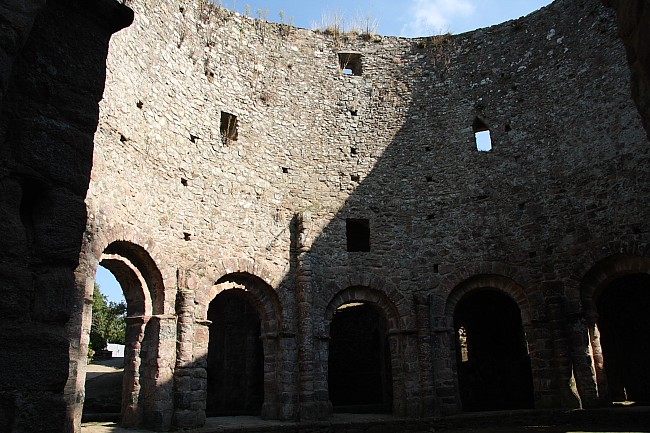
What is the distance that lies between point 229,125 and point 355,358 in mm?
9029

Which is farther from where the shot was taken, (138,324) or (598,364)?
(598,364)

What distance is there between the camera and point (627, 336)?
16031 mm

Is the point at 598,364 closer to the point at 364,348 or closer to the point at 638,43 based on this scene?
the point at 364,348

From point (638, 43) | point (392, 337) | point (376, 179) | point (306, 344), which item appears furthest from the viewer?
point (376, 179)

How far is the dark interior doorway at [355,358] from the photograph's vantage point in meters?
17.9

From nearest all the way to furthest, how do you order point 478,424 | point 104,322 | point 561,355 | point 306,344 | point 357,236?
1. point 478,424
2. point 561,355
3. point 306,344
4. point 357,236
5. point 104,322

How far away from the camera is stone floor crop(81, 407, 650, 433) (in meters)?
10.8

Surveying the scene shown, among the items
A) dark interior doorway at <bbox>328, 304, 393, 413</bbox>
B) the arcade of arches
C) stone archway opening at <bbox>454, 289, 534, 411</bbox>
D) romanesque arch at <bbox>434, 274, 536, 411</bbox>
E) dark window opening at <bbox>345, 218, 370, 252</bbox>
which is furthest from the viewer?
dark interior doorway at <bbox>328, 304, 393, 413</bbox>

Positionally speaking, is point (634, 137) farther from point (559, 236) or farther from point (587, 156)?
point (559, 236)

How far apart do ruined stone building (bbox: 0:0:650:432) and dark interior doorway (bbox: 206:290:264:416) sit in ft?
0.22

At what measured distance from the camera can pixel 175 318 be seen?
11156 millimetres

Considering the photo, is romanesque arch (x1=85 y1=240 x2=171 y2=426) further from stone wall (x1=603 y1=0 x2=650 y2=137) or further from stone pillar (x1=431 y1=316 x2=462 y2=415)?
stone wall (x1=603 y1=0 x2=650 y2=137)

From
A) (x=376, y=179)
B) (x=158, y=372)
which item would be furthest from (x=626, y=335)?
(x=158, y=372)

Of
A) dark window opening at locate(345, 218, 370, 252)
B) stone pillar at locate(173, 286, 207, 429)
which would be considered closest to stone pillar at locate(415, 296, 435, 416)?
dark window opening at locate(345, 218, 370, 252)
